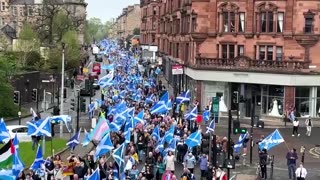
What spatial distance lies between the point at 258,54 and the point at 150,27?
235ft

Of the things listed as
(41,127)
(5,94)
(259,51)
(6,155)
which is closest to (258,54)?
(259,51)

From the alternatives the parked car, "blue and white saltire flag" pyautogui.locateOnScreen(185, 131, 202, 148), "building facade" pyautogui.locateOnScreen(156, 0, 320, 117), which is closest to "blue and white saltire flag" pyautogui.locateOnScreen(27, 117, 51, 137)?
"blue and white saltire flag" pyautogui.locateOnScreen(185, 131, 202, 148)

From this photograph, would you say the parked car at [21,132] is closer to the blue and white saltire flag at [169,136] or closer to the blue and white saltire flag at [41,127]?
the blue and white saltire flag at [41,127]

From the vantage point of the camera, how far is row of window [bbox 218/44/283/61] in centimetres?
5762

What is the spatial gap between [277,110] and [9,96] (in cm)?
2393

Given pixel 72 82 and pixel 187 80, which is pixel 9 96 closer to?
pixel 187 80

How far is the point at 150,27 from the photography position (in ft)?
422

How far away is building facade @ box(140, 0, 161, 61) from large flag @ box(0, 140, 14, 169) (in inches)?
3126

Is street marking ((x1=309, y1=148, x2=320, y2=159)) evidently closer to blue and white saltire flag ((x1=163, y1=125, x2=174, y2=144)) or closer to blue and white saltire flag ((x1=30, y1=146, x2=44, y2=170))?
blue and white saltire flag ((x1=163, y1=125, x2=174, y2=144))

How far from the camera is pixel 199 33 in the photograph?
60.7m

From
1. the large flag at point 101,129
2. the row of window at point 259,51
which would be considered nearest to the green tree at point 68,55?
the row of window at point 259,51

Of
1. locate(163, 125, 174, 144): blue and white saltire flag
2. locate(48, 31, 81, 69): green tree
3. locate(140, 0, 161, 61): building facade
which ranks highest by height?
locate(140, 0, 161, 61): building facade

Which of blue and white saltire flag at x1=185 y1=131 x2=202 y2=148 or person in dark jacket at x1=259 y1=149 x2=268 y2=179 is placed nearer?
person in dark jacket at x1=259 y1=149 x2=268 y2=179

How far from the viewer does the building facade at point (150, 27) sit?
109 metres
